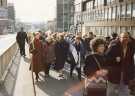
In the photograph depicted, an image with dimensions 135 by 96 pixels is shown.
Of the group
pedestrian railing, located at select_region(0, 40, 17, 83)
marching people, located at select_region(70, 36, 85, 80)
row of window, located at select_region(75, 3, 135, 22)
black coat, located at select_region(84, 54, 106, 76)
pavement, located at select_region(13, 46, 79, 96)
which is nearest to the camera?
black coat, located at select_region(84, 54, 106, 76)

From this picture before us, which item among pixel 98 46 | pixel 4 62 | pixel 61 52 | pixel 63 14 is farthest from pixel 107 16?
pixel 63 14

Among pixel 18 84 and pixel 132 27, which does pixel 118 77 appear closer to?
pixel 18 84

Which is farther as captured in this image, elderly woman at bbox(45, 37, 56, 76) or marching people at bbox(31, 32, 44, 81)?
elderly woman at bbox(45, 37, 56, 76)

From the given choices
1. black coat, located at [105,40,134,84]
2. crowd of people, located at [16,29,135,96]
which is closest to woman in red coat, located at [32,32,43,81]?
crowd of people, located at [16,29,135,96]

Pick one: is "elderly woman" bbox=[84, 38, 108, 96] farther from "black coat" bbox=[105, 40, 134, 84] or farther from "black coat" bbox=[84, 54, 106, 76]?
"black coat" bbox=[105, 40, 134, 84]

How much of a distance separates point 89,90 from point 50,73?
1035cm

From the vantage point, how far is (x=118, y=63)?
8547 millimetres

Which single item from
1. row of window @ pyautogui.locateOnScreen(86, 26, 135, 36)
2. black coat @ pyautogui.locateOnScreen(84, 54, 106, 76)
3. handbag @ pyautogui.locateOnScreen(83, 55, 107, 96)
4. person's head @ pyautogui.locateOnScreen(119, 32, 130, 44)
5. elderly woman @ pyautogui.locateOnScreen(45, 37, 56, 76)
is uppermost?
person's head @ pyautogui.locateOnScreen(119, 32, 130, 44)

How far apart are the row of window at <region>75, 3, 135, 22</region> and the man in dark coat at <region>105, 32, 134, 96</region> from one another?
44.8 metres

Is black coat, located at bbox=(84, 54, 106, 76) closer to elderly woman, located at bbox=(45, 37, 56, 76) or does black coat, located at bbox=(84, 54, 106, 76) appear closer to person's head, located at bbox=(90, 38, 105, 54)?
person's head, located at bbox=(90, 38, 105, 54)

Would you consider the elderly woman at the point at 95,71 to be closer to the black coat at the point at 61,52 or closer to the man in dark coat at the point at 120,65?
the man in dark coat at the point at 120,65

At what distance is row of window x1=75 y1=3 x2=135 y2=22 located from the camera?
178 ft

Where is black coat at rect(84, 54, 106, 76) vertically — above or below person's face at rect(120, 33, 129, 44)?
below

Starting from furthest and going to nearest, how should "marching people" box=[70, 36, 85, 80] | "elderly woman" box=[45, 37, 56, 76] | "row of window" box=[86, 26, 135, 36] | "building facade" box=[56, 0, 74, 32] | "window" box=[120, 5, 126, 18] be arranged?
"building facade" box=[56, 0, 74, 32]
"window" box=[120, 5, 126, 18]
"row of window" box=[86, 26, 135, 36]
"elderly woman" box=[45, 37, 56, 76]
"marching people" box=[70, 36, 85, 80]
